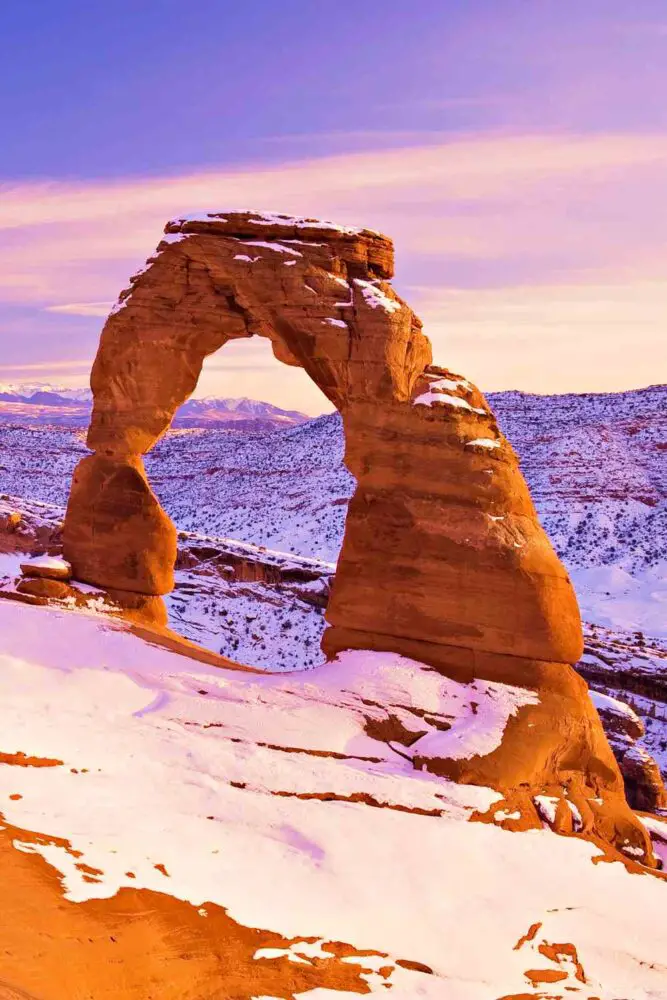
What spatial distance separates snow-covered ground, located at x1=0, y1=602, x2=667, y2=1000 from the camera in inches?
345

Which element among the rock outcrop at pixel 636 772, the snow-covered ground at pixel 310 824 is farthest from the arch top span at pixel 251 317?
the rock outcrop at pixel 636 772

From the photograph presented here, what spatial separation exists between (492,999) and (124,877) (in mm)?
3397

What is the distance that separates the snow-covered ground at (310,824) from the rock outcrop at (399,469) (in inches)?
24.6

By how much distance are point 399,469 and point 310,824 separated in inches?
229

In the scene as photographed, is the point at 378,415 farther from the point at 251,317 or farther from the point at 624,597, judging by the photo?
the point at 624,597

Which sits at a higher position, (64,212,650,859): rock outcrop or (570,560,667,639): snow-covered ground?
(64,212,650,859): rock outcrop

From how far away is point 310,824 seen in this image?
10.5m

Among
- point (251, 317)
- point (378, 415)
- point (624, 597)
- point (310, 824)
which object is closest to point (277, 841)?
point (310, 824)

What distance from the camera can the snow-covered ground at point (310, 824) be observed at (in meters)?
8.77

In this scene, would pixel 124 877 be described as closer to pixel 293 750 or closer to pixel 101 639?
pixel 293 750

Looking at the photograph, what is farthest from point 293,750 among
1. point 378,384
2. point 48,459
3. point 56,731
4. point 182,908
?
point 48,459

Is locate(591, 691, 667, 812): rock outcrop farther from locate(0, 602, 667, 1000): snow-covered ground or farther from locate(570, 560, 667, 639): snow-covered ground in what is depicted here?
locate(570, 560, 667, 639): snow-covered ground

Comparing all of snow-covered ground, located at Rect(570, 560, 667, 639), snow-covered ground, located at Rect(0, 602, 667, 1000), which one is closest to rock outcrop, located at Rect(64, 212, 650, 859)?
snow-covered ground, located at Rect(0, 602, 667, 1000)

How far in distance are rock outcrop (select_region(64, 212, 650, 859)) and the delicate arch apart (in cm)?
2
